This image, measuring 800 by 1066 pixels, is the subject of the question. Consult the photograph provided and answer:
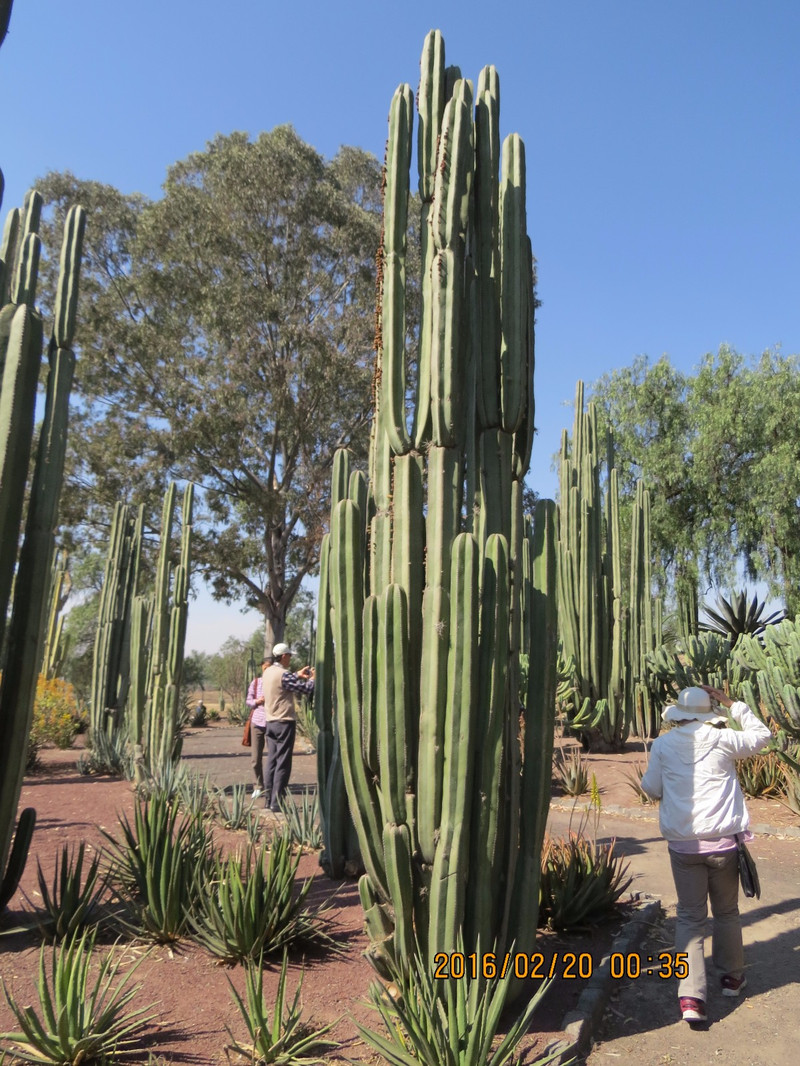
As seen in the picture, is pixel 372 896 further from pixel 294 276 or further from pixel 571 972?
pixel 294 276

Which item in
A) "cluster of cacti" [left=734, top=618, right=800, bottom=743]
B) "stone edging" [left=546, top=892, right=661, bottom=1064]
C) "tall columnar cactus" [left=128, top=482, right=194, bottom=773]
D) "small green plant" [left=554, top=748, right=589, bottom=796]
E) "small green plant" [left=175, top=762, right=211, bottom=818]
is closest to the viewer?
"stone edging" [left=546, top=892, right=661, bottom=1064]

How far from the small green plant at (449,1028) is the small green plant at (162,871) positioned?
1.61 metres

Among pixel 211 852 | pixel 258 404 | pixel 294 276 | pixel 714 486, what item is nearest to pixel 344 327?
pixel 294 276

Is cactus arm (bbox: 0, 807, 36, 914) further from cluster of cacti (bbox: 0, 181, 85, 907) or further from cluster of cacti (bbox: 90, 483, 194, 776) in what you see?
cluster of cacti (bbox: 90, 483, 194, 776)

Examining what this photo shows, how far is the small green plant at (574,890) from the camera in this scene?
4680 mm

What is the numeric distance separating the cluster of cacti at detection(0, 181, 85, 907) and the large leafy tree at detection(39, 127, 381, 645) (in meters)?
18.3

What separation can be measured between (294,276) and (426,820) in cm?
2219

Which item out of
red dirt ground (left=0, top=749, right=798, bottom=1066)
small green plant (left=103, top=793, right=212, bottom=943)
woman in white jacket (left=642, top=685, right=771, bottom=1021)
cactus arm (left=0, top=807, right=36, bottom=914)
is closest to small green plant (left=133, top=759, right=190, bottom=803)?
red dirt ground (left=0, top=749, right=798, bottom=1066)

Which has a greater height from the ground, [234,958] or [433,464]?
[433,464]

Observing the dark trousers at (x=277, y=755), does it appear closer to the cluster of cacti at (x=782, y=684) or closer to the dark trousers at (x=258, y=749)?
the dark trousers at (x=258, y=749)

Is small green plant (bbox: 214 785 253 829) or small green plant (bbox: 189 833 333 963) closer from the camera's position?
small green plant (bbox: 189 833 333 963)

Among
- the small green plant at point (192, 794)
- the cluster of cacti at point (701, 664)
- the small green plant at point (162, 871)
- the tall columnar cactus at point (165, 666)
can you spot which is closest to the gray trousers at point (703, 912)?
the small green plant at point (162, 871)

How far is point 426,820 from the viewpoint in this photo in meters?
3.45

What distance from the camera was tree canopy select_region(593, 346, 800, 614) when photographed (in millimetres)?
20281
